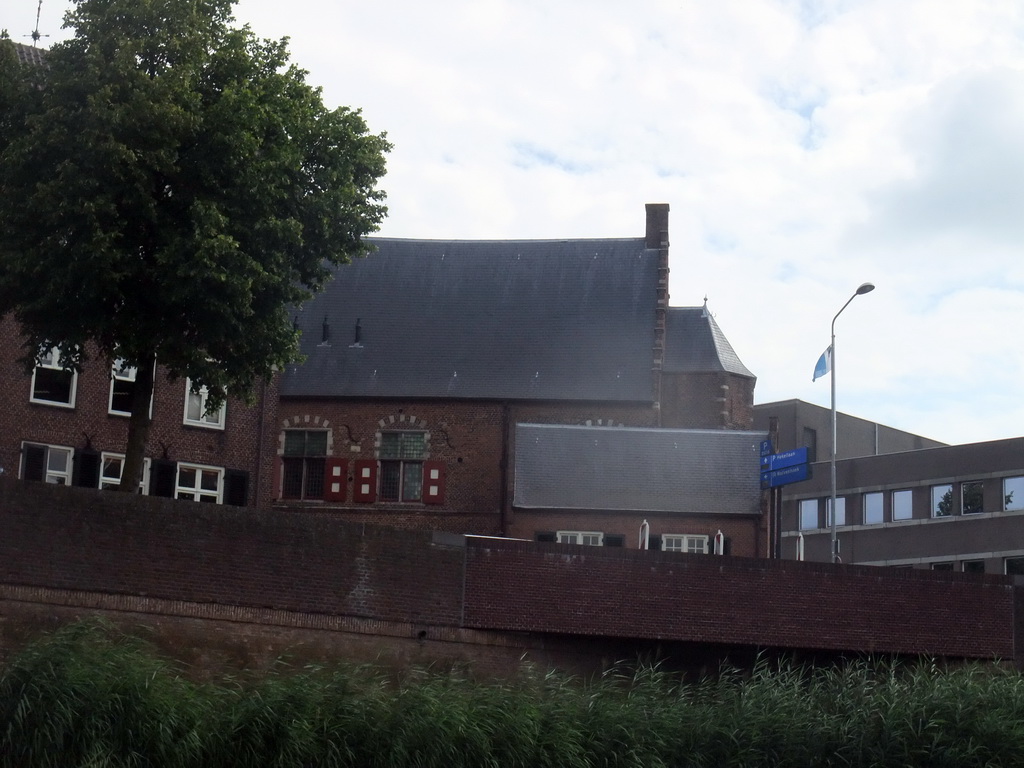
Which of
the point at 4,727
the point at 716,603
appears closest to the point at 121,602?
the point at 4,727

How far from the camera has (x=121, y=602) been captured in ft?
66.6

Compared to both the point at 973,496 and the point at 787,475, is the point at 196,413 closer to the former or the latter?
the point at 787,475

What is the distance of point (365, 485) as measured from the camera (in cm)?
3688

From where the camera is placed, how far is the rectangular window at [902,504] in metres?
49.3

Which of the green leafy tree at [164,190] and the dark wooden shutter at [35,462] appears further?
the dark wooden shutter at [35,462]

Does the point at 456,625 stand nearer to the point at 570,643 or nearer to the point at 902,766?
the point at 570,643

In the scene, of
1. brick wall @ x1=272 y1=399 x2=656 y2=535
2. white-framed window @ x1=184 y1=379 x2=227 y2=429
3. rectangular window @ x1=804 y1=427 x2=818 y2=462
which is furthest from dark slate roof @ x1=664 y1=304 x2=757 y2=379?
rectangular window @ x1=804 y1=427 x2=818 y2=462

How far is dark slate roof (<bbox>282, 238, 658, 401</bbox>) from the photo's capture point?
37406 millimetres

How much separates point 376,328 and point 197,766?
2217cm

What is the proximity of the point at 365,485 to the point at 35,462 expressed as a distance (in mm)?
8653

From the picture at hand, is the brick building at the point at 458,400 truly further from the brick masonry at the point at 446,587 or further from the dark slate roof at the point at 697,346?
the brick masonry at the point at 446,587

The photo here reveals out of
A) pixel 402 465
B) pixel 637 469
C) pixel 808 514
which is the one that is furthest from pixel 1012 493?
pixel 402 465

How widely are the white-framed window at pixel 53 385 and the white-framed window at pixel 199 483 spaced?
3258 millimetres

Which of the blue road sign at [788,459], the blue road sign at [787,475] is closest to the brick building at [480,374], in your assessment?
the blue road sign at [787,475]
